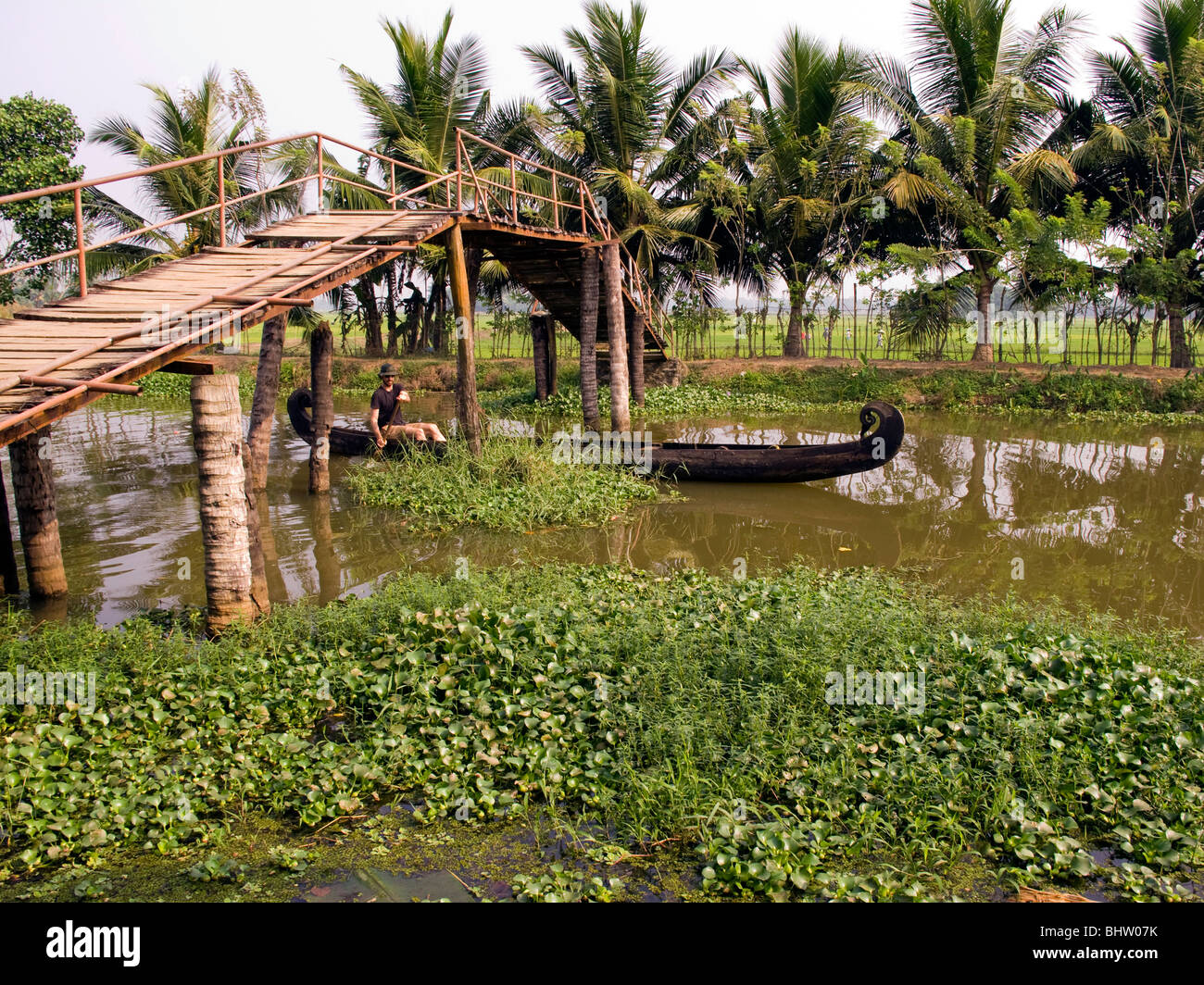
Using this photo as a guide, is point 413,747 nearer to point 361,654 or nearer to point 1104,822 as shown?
point 361,654

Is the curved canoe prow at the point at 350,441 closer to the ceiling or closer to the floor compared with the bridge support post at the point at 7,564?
closer to the ceiling

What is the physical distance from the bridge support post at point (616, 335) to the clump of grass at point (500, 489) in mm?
2886

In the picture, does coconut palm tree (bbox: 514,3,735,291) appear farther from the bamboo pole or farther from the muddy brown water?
the bamboo pole

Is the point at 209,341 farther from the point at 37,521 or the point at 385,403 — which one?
the point at 385,403

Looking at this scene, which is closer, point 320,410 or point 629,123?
point 320,410

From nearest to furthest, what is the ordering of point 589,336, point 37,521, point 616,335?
point 37,521
point 616,335
point 589,336

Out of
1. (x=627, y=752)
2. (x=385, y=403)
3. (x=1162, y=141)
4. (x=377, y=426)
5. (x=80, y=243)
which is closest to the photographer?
(x=627, y=752)

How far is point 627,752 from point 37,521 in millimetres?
5730

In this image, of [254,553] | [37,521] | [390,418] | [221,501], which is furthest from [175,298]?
[390,418]

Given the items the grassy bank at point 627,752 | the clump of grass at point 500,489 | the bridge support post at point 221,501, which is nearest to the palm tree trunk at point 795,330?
the clump of grass at point 500,489

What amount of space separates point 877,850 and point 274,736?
9.99 feet

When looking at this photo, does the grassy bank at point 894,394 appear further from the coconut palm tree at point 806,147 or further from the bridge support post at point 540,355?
the coconut palm tree at point 806,147

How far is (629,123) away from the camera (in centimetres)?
2041

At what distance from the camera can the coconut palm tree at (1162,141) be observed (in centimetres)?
1720
